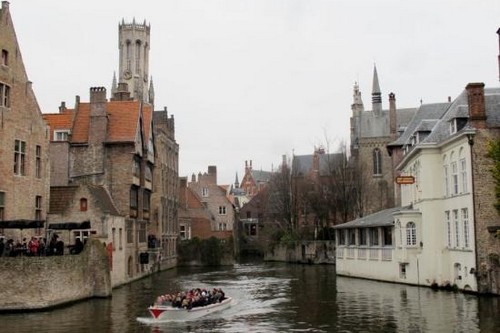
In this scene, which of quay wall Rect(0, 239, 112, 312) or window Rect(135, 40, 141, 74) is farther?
window Rect(135, 40, 141, 74)

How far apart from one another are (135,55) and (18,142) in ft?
384

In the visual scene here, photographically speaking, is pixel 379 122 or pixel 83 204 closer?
pixel 83 204

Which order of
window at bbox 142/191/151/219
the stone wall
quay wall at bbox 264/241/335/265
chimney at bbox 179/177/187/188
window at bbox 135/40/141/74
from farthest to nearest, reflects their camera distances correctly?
1. window at bbox 135/40/141/74
2. chimney at bbox 179/177/187/188
3. quay wall at bbox 264/241/335/265
4. window at bbox 142/191/151/219
5. the stone wall

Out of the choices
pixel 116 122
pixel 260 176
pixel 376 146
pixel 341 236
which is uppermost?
pixel 260 176

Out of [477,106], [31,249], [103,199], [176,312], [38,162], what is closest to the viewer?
[176,312]

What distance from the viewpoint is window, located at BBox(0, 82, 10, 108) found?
35.7 m

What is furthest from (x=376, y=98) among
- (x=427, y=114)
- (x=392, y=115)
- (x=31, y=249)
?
(x=31, y=249)

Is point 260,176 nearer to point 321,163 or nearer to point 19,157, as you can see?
point 321,163

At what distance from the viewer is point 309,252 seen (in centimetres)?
7406

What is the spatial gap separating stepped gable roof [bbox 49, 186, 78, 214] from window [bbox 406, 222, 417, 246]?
886 inches

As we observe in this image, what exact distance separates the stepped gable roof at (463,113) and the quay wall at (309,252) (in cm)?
3394

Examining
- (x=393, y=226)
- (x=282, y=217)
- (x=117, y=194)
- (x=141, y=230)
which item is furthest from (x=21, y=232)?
(x=282, y=217)

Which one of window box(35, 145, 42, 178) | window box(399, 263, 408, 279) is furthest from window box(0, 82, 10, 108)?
window box(399, 263, 408, 279)

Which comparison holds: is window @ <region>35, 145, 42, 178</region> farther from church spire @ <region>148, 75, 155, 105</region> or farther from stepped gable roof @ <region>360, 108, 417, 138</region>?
church spire @ <region>148, 75, 155, 105</region>
